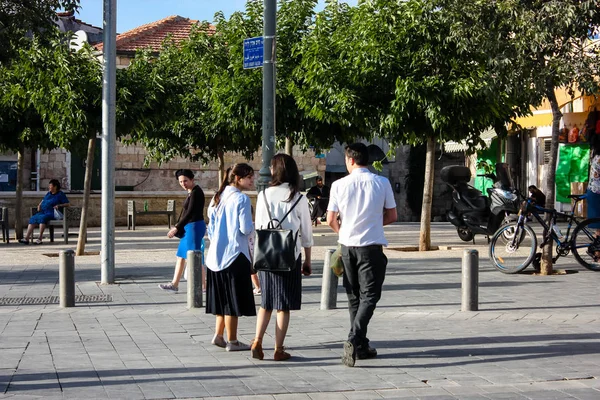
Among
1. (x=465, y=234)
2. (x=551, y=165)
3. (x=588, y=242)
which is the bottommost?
(x=465, y=234)

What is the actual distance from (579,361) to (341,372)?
1.88 m

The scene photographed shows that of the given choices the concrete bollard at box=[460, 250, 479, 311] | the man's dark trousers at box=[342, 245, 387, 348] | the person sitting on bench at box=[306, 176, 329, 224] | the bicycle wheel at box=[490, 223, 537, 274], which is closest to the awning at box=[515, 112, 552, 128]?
the person sitting on bench at box=[306, 176, 329, 224]

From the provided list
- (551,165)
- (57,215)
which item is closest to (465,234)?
(551,165)

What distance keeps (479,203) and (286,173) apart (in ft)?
40.6

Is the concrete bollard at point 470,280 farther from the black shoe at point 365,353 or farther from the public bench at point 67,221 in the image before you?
the public bench at point 67,221

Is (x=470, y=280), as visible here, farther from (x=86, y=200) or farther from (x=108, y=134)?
(x=86, y=200)

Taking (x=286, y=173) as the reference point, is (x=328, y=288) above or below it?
below

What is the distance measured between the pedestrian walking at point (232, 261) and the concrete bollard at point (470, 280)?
10.0ft

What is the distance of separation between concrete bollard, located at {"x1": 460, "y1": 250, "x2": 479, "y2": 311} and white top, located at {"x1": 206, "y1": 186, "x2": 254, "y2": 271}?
10.1ft

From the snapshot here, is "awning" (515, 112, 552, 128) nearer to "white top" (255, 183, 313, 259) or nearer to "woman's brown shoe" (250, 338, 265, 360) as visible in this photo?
"white top" (255, 183, 313, 259)

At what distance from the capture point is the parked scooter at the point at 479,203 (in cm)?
1823

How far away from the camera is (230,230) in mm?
8156

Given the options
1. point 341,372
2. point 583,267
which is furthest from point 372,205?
point 583,267

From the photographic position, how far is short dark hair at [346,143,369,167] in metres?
7.85
